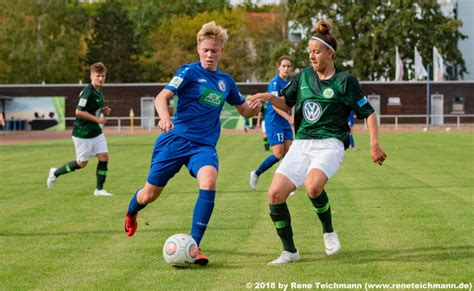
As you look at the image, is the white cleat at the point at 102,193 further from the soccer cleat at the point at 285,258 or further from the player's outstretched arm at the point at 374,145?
the player's outstretched arm at the point at 374,145

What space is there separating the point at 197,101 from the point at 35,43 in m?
72.2

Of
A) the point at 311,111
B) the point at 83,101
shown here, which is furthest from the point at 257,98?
the point at 83,101

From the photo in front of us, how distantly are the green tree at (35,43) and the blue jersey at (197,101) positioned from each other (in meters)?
70.3

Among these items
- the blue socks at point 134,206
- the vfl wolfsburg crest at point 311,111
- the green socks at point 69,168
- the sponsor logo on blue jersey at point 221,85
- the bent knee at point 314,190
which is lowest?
the green socks at point 69,168

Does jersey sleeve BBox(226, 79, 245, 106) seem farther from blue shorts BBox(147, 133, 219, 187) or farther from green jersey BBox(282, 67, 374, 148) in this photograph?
green jersey BBox(282, 67, 374, 148)

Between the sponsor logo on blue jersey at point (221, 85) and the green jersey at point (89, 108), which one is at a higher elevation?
the sponsor logo on blue jersey at point (221, 85)

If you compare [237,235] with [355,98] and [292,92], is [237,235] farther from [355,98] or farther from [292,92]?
[355,98]

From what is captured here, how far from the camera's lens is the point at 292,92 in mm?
7816

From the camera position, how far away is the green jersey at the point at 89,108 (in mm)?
13359

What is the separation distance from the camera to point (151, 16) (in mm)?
102875

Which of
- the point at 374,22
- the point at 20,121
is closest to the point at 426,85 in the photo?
the point at 374,22

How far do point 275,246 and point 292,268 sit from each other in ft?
3.87

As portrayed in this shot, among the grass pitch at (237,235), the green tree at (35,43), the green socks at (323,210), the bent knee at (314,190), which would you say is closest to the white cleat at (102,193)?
the grass pitch at (237,235)

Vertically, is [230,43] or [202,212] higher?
[230,43]
